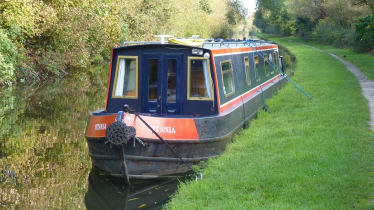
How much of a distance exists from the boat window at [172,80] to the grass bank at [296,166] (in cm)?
140

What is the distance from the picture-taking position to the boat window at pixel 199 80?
24.9ft

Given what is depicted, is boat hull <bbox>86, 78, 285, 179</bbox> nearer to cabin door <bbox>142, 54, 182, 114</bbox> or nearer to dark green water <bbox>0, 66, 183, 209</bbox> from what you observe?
dark green water <bbox>0, 66, 183, 209</bbox>

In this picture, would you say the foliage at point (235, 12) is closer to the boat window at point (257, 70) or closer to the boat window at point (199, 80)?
the boat window at point (257, 70)

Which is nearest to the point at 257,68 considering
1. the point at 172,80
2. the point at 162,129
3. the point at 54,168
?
the point at 172,80

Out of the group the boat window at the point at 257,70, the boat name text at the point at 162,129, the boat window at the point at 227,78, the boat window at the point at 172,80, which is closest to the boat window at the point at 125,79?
the boat window at the point at 172,80

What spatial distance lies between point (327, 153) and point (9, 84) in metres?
14.4

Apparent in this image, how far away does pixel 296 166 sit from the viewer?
6.00 m

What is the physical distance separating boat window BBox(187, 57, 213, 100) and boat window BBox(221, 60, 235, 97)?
0.62 meters

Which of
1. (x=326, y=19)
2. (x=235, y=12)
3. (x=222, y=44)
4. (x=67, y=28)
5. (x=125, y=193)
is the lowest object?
(x=125, y=193)

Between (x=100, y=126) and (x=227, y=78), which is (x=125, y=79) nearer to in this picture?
(x=100, y=126)

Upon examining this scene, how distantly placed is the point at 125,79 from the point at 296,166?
3.55m

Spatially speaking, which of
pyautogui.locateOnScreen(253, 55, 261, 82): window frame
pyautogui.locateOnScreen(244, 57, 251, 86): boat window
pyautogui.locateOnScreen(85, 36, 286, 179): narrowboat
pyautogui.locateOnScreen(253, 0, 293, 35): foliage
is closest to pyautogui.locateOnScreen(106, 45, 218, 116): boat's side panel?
pyautogui.locateOnScreen(85, 36, 286, 179): narrowboat

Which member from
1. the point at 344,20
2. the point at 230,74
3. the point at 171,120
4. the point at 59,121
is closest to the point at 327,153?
the point at 171,120

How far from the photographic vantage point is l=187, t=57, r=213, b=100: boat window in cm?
758
